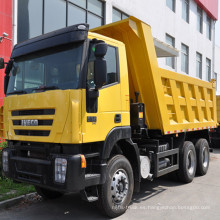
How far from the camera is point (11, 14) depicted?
838 centimetres

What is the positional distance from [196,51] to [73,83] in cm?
2019

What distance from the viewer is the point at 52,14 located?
9930 millimetres

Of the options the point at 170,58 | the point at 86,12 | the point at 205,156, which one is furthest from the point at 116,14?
the point at 205,156

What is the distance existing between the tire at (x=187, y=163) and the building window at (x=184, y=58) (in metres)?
13.7

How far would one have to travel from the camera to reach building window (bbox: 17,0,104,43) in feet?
29.3

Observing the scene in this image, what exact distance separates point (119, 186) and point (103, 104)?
1.39m

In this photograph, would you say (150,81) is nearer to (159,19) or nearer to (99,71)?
(99,71)

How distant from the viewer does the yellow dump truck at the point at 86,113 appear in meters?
3.84

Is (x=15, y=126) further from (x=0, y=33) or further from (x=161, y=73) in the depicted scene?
(x=0, y=33)

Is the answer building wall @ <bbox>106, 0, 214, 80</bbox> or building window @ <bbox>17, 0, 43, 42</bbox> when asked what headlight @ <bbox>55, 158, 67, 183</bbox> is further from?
building wall @ <bbox>106, 0, 214, 80</bbox>

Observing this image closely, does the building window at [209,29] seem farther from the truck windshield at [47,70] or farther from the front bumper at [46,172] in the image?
the front bumper at [46,172]

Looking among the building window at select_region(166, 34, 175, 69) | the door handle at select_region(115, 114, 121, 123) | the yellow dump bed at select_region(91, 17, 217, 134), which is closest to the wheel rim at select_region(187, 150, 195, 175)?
the yellow dump bed at select_region(91, 17, 217, 134)

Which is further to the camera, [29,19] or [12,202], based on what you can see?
[29,19]

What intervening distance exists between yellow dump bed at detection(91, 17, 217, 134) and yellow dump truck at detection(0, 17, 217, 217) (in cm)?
2
